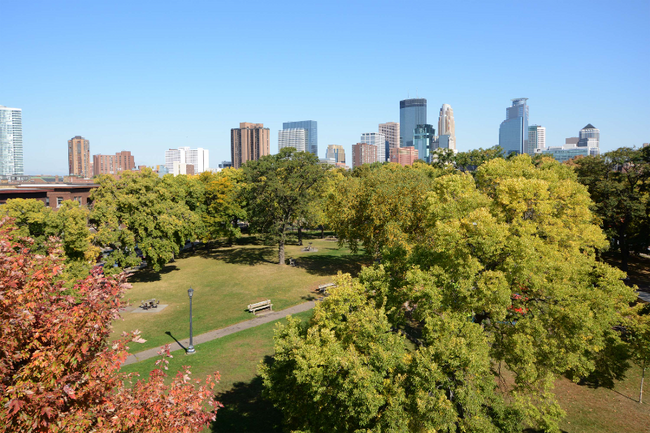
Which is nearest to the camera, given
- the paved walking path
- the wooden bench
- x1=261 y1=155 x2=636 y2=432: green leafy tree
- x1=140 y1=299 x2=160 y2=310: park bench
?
x1=261 y1=155 x2=636 y2=432: green leafy tree

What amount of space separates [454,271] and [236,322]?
17652 millimetres

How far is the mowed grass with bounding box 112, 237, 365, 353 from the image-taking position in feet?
92.1

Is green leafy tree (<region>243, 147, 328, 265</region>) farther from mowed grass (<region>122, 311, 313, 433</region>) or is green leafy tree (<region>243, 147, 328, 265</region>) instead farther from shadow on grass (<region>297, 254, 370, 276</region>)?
mowed grass (<region>122, 311, 313, 433</region>)

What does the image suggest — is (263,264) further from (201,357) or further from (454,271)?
(454,271)

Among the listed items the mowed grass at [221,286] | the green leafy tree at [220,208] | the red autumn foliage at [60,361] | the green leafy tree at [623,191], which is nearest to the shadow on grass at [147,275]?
the mowed grass at [221,286]

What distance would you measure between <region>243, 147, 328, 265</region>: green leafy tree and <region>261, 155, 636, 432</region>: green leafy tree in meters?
25.9

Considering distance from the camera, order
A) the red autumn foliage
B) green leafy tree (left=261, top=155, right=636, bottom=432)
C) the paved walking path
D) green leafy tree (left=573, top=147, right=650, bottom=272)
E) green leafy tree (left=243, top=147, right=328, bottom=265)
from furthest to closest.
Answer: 1. green leafy tree (left=243, top=147, right=328, bottom=265)
2. green leafy tree (left=573, top=147, right=650, bottom=272)
3. the paved walking path
4. green leafy tree (left=261, top=155, right=636, bottom=432)
5. the red autumn foliage

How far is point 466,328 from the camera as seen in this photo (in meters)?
13.5

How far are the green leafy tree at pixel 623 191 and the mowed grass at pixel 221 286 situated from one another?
969 inches

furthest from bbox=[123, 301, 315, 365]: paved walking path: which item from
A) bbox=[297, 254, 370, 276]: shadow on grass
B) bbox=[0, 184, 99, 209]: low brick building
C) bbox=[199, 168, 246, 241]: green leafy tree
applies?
bbox=[0, 184, 99, 209]: low brick building

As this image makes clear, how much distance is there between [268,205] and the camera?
1785 inches

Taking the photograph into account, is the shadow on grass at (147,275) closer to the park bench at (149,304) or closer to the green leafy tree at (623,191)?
the park bench at (149,304)

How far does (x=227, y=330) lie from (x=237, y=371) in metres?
6.19

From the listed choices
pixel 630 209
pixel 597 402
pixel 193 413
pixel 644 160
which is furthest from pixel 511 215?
pixel 644 160
